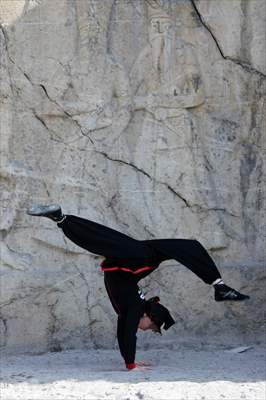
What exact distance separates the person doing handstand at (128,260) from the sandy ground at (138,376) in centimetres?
33

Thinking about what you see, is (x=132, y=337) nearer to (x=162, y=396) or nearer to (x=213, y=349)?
(x=162, y=396)

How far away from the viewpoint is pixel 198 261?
654 centimetres

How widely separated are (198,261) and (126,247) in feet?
1.61

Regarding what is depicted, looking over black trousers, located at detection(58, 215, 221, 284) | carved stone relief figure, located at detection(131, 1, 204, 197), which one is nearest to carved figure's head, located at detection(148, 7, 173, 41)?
carved stone relief figure, located at detection(131, 1, 204, 197)

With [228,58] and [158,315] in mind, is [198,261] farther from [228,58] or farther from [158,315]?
[228,58]

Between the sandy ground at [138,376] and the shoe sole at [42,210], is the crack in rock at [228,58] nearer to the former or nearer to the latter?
the sandy ground at [138,376]

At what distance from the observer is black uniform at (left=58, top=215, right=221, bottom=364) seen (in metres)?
6.65

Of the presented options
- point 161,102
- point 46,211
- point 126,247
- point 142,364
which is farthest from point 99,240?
point 161,102

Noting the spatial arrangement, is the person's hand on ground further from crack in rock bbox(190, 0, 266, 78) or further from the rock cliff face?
crack in rock bbox(190, 0, 266, 78)

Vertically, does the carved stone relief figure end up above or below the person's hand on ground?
above

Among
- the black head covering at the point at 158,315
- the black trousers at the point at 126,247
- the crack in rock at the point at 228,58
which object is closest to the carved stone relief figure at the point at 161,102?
the crack in rock at the point at 228,58

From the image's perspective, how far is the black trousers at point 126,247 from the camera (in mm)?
6609

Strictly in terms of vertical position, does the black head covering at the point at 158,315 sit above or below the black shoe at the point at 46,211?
below

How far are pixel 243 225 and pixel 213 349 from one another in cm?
104
